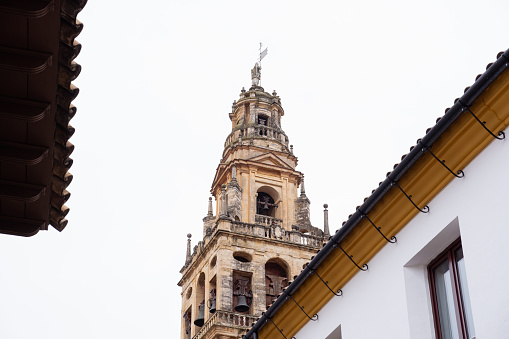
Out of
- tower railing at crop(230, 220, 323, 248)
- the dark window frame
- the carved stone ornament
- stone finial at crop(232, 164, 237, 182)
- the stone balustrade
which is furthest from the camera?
stone finial at crop(232, 164, 237, 182)

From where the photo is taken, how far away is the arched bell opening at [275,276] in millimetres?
44000

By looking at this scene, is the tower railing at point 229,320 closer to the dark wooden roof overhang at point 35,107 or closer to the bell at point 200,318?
the bell at point 200,318

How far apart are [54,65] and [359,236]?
507 centimetres

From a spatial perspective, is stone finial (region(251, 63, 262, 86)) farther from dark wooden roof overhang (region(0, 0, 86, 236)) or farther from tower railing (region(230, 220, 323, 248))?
dark wooden roof overhang (region(0, 0, 86, 236))

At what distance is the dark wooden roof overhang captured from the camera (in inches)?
319

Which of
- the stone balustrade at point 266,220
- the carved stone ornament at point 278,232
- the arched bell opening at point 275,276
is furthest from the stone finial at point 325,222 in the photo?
the arched bell opening at point 275,276

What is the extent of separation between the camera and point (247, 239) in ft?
146

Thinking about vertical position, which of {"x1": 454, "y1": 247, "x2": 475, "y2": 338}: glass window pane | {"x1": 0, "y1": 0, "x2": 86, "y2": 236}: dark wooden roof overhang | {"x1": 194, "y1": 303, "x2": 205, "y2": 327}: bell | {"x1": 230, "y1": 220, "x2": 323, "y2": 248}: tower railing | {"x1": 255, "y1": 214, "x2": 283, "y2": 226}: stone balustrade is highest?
{"x1": 255, "y1": 214, "x2": 283, "y2": 226}: stone balustrade

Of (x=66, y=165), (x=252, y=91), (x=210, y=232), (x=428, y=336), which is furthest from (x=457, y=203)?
(x=252, y=91)

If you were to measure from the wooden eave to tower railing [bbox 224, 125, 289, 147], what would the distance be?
36224 mm

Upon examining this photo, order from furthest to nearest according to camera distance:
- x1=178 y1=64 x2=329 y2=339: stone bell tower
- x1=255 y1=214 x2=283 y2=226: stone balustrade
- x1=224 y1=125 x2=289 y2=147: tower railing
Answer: x1=224 y1=125 x2=289 y2=147: tower railing, x1=255 y1=214 x2=283 y2=226: stone balustrade, x1=178 y1=64 x2=329 y2=339: stone bell tower

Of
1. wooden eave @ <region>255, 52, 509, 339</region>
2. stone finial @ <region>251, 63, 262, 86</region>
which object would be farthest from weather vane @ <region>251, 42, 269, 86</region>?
wooden eave @ <region>255, 52, 509, 339</region>

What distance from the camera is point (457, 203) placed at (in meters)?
10.1

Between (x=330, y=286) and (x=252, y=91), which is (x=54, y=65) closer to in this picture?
(x=330, y=286)
